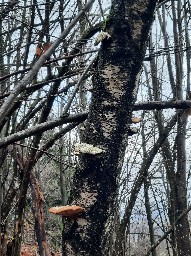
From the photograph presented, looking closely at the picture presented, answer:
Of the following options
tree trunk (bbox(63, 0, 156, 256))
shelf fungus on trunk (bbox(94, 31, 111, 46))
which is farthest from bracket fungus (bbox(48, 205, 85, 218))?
shelf fungus on trunk (bbox(94, 31, 111, 46))

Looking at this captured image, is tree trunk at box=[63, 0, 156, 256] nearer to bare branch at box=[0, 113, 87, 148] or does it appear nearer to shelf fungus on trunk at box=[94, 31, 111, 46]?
shelf fungus on trunk at box=[94, 31, 111, 46]

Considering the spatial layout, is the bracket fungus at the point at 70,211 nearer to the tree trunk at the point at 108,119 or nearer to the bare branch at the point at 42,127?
the tree trunk at the point at 108,119

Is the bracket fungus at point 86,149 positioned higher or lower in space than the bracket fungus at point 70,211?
higher

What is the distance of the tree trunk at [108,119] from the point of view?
1.49 m

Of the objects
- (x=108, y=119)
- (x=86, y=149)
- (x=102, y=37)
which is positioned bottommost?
(x=86, y=149)

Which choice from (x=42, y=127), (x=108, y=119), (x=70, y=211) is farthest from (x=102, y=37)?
(x=70, y=211)

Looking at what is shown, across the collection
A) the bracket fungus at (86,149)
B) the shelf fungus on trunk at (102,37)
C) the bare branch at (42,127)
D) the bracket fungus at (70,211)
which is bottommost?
the bracket fungus at (70,211)

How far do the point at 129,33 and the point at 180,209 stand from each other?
3549 millimetres

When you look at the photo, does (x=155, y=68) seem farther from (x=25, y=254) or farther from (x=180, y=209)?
(x=25, y=254)

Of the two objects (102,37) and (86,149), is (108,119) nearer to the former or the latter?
(86,149)

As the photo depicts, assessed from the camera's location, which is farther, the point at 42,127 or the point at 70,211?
the point at 42,127

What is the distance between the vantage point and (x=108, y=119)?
159 centimetres

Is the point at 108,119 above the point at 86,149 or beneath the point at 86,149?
above

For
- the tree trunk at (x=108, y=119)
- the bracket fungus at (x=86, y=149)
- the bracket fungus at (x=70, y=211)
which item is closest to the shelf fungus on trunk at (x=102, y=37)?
the tree trunk at (x=108, y=119)
